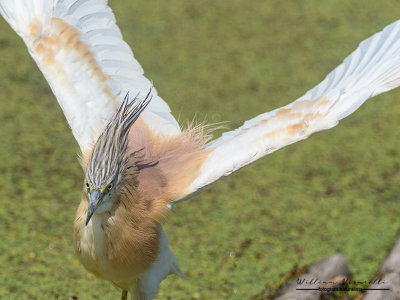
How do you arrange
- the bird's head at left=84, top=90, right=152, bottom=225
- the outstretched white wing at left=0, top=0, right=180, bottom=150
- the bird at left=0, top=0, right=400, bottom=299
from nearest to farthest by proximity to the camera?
the bird's head at left=84, top=90, right=152, bottom=225
the bird at left=0, top=0, right=400, bottom=299
the outstretched white wing at left=0, top=0, right=180, bottom=150

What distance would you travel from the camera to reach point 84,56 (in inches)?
104

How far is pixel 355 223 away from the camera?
3.30 m

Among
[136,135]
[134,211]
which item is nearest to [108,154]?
[134,211]

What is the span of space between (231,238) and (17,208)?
98 centimetres

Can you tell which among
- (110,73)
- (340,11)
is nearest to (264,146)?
(110,73)

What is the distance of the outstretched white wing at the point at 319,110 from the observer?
2.19 m

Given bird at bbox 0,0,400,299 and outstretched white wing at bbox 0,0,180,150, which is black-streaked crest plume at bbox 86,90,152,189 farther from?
outstretched white wing at bbox 0,0,180,150

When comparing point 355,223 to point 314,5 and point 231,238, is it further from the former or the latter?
point 314,5

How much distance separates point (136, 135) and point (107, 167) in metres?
0.37

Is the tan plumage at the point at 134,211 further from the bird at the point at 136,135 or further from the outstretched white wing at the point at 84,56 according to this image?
the outstretched white wing at the point at 84,56

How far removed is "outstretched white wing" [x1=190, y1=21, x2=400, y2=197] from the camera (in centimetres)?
219

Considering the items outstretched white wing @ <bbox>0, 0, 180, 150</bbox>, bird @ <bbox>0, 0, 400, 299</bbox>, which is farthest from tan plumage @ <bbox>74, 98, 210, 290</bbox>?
outstretched white wing @ <bbox>0, 0, 180, 150</bbox>

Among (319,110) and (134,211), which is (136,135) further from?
(319,110)

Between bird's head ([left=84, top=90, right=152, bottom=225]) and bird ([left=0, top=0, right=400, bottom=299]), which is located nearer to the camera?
bird's head ([left=84, top=90, right=152, bottom=225])
